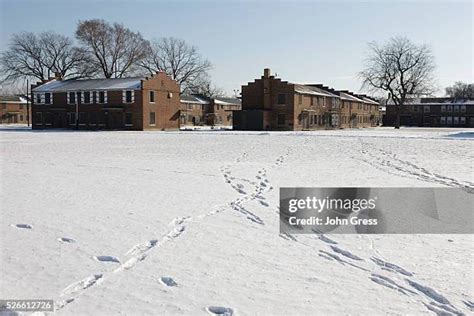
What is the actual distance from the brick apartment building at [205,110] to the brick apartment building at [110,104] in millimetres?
21914

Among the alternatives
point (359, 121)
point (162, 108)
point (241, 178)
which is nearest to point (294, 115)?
point (162, 108)

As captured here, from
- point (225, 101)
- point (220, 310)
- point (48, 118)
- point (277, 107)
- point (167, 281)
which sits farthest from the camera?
point (225, 101)

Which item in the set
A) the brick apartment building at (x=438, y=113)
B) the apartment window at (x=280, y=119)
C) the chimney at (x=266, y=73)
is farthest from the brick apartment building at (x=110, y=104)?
the brick apartment building at (x=438, y=113)

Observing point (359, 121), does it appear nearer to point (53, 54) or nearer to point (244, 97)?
point (244, 97)

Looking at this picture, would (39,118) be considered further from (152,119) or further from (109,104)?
(152,119)

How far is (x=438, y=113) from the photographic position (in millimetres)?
97500

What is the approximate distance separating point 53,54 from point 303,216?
7904 centimetres

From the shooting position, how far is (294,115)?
5872cm

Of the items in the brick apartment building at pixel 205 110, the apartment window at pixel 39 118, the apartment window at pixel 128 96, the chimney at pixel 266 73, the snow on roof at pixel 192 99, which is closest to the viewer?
the apartment window at pixel 128 96

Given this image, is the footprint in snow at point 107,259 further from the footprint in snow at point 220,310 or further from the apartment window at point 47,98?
the apartment window at point 47,98

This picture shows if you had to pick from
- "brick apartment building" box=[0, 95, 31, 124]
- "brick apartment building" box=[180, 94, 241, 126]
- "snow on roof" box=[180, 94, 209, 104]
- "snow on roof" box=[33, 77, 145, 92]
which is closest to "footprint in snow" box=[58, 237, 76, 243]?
"snow on roof" box=[33, 77, 145, 92]

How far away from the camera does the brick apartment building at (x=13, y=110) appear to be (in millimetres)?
87562

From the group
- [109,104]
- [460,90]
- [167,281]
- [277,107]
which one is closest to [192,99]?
[277,107]

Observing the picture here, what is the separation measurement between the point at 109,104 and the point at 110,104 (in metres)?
0.15
